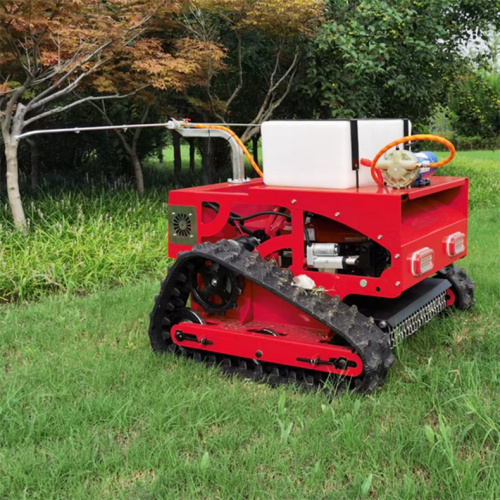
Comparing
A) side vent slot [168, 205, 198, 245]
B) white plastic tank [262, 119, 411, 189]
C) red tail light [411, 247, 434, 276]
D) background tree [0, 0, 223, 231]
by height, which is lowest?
red tail light [411, 247, 434, 276]

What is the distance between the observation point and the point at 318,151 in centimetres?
315

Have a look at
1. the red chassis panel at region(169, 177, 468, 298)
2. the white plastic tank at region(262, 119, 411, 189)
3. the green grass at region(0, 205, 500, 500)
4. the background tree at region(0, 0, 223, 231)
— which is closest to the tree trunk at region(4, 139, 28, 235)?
the background tree at region(0, 0, 223, 231)

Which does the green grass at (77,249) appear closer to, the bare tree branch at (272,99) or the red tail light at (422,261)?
the bare tree branch at (272,99)

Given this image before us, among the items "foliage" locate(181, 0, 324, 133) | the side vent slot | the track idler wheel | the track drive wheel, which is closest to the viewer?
the track idler wheel

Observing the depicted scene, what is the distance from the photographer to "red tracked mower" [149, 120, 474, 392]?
2.94 m

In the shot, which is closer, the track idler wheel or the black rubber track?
the black rubber track

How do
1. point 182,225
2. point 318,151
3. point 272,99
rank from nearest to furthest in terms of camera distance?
point 318,151, point 182,225, point 272,99

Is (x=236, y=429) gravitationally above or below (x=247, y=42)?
below

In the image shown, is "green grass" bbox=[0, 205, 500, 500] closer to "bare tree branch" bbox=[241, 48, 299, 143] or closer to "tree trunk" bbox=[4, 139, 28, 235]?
"tree trunk" bbox=[4, 139, 28, 235]

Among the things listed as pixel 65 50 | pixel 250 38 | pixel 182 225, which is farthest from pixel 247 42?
pixel 182 225

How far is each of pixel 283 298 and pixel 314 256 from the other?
28 cm

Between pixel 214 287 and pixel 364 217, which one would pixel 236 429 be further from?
pixel 364 217

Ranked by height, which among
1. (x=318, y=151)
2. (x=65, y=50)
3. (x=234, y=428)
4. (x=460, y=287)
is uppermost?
(x=65, y=50)

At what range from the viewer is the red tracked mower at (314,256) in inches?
116
